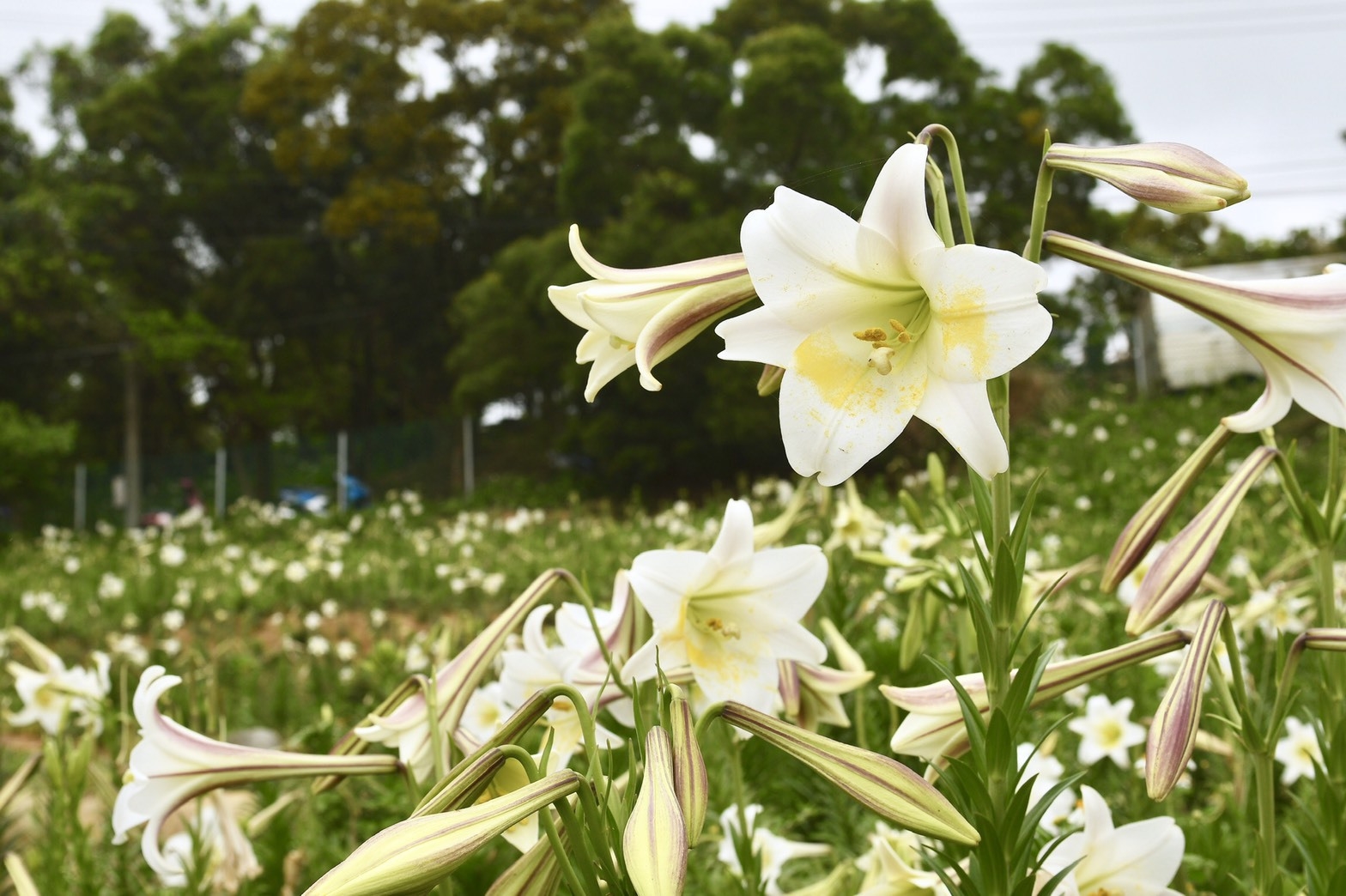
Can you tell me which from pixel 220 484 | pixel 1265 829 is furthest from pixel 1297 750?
pixel 220 484

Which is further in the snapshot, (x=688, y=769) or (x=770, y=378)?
(x=770, y=378)

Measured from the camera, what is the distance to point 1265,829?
34.3 inches

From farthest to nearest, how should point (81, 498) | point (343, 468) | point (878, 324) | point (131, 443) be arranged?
point (131, 443)
point (81, 498)
point (343, 468)
point (878, 324)

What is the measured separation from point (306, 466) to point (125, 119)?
796 centimetres

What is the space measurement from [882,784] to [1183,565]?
0.39 meters

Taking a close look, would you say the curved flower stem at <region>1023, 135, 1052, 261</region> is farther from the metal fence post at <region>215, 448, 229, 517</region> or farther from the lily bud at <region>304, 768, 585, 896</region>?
the metal fence post at <region>215, 448, 229, 517</region>

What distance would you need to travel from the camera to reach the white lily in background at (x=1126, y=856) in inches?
35.3

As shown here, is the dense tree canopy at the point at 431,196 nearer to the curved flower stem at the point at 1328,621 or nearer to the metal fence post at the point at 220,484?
the metal fence post at the point at 220,484

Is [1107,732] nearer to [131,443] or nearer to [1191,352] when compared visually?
[1191,352]

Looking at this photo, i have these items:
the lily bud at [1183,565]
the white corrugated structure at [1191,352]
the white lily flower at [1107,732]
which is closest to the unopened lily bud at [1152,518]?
the lily bud at [1183,565]

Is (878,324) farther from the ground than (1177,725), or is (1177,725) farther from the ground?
(878,324)

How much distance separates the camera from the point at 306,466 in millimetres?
17344

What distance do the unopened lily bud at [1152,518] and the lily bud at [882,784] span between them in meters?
0.32

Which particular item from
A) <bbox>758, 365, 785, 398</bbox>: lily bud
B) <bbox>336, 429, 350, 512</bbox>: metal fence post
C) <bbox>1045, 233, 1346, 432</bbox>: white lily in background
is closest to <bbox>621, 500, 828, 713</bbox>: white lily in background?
<bbox>758, 365, 785, 398</bbox>: lily bud
